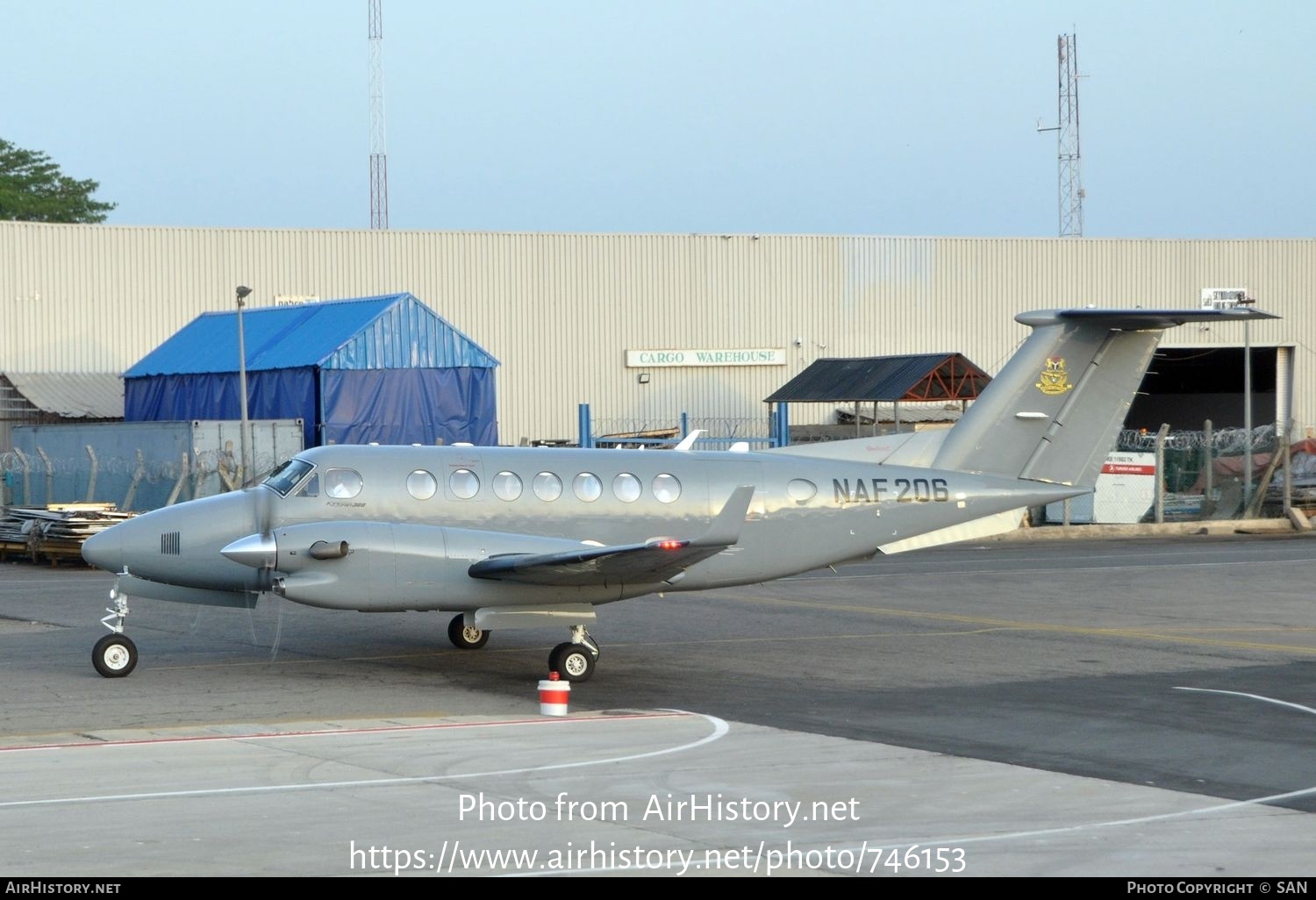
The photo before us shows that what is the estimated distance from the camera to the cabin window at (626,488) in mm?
16547

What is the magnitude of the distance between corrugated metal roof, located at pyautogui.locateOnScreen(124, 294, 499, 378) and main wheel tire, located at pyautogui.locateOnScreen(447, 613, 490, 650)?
20.5 metres

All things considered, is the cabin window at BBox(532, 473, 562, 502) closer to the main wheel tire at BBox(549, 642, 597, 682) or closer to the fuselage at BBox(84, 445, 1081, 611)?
the fuselage at BBox(84, 445, 1081, 611)

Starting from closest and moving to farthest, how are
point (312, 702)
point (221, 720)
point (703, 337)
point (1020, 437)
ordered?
point (221, 720) < point (312, 702) < point (1020, 437) < point (703, 337)

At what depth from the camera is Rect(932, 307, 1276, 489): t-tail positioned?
1784cm

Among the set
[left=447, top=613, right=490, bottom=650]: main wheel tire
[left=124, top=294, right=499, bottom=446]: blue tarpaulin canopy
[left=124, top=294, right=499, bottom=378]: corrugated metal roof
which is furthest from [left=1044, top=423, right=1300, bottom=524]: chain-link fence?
[left=447, top=613, right=490, bottom=650]: main wheel tire

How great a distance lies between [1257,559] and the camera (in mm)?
29766

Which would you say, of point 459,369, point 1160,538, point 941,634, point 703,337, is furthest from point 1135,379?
point 703,337

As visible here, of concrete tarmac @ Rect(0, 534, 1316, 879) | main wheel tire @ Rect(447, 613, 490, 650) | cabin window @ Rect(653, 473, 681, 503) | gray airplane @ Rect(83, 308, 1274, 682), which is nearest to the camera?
concrete tarmac @ Rect(0, 534, 1316, 879)

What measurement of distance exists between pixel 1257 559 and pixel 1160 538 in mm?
6332

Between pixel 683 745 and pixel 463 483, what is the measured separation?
217 inches

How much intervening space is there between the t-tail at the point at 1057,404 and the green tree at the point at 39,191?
7174cm

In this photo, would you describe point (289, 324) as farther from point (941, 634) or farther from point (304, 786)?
point (304, 786)

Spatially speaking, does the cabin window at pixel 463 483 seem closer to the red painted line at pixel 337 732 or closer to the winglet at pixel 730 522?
the winglet at pixel 730 522

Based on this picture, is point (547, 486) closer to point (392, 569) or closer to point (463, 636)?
point (392, 569)
